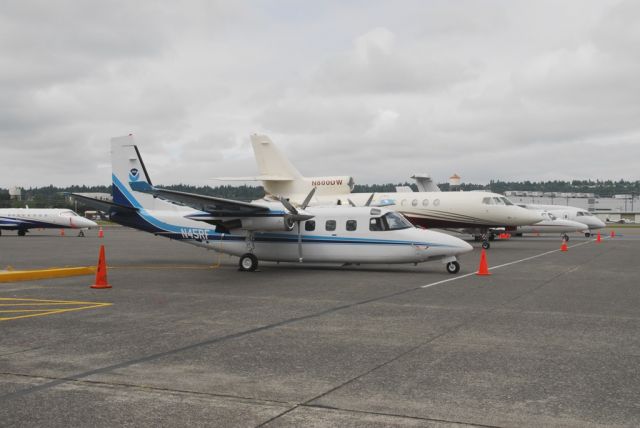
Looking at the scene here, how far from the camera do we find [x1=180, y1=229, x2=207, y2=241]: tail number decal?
22.6 metres

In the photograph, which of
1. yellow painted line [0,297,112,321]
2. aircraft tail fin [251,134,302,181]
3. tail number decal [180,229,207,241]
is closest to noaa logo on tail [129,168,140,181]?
tail number decal [180,229,207,241]

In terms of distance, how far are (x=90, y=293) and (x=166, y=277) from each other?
409cm

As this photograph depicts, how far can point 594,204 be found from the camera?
17900cm

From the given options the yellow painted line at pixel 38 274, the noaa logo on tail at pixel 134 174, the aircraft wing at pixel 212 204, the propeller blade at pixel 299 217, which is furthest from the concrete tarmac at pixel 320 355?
the noaa logo on tail at pixel 134 174

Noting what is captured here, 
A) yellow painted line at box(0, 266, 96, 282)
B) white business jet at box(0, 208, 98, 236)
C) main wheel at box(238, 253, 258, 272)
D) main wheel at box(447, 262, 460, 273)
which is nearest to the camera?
yellow painted line at box(0, 266, 96, 282)

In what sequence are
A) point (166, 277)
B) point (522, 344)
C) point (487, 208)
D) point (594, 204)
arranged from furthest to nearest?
1. point (594, 204)
2. point (487, 208)
3. point (166, 277)
4. point (522, 344)

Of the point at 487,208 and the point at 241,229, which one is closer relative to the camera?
the point at 241,229

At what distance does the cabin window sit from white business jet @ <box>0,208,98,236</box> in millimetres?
37234

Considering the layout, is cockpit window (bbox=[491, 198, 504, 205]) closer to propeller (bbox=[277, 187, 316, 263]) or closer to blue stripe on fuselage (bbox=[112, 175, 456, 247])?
blue stripe on fuselage (bbox=[112, 175, 456, 247])

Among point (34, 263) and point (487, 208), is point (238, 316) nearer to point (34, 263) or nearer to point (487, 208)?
point (34, 263)

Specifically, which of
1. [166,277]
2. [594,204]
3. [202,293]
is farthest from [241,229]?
[594,204]

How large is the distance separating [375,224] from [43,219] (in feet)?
134

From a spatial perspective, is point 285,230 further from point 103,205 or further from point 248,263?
point 103,205

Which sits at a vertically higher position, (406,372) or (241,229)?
(241,229)
